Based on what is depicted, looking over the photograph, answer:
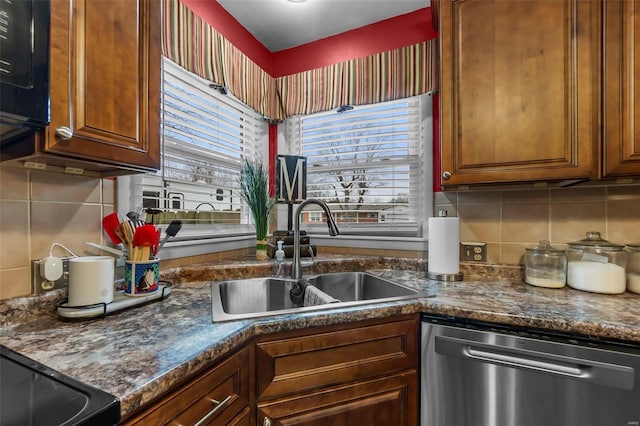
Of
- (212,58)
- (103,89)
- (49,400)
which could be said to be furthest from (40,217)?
(212,58)

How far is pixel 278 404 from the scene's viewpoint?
90cm

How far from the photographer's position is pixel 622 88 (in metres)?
1.12

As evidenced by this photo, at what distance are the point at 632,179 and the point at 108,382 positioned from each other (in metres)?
1.90

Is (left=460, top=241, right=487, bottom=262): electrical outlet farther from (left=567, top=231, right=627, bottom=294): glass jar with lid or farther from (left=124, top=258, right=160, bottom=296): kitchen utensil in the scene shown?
(left=124, top=258, right=160, bottom=296): kitchen utensil

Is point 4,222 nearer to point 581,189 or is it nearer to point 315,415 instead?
point 315,415

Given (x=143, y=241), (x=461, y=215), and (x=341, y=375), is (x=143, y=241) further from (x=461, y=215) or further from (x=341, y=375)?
(x=461, y=215)

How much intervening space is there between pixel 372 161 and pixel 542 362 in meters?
1.42

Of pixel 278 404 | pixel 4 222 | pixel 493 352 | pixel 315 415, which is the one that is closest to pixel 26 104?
pixel 4 222

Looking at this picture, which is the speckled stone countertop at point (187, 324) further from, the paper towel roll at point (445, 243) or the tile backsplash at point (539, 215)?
the tile backsplash at point (539, 215)

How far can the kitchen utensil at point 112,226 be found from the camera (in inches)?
41.7

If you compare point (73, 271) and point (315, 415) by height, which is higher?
point (73, 271)

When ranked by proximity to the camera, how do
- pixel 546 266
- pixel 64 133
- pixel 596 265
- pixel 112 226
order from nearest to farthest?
pixel 64 133 < pixel 112 226 < pixel 596 265 < pixel 546 266

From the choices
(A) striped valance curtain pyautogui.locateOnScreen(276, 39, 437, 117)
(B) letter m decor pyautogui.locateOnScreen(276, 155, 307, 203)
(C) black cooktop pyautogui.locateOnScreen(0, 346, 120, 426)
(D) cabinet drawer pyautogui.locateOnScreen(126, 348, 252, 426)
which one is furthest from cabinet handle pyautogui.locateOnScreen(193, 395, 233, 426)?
(A) striped valance curtain pyautogui.locateOnScreen(276, 39, 437, 117)

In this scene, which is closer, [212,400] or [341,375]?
[212,400]
